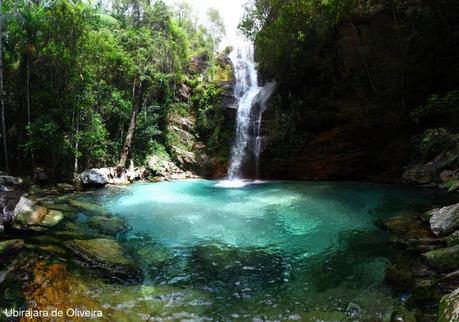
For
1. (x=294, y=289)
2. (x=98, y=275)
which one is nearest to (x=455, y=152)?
(x=294, y=289)

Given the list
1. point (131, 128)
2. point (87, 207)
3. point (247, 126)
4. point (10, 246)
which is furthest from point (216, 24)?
point (10, 246)

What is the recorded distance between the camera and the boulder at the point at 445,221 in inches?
260

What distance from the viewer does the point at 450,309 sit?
3402mm

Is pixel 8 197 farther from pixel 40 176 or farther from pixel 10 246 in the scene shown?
pixel 40 176

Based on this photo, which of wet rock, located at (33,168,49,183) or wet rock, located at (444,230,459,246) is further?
wet rock, located at (33,168,49,183)

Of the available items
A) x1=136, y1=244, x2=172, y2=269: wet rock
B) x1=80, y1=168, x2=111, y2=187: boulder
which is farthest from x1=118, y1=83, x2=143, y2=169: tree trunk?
x1=136, y1=244, x2=172, y2=269: wet rock

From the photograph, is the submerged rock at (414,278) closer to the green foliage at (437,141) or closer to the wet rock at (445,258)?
the wet rock at (445,258)

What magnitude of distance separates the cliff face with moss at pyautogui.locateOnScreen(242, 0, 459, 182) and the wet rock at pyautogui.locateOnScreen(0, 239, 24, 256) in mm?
14591

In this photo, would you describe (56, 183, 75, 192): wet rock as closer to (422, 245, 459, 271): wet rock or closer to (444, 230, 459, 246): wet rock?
(422, 245, 459, 271): wet rock

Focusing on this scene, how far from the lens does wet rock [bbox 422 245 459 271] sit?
5.21 m

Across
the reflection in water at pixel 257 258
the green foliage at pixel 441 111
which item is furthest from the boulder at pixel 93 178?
the green foliage at pixel 441 111

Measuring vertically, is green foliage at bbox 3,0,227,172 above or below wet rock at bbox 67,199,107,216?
above

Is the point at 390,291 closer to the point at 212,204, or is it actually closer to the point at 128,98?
the point at 212,204

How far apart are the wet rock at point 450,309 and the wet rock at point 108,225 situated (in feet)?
22.8
